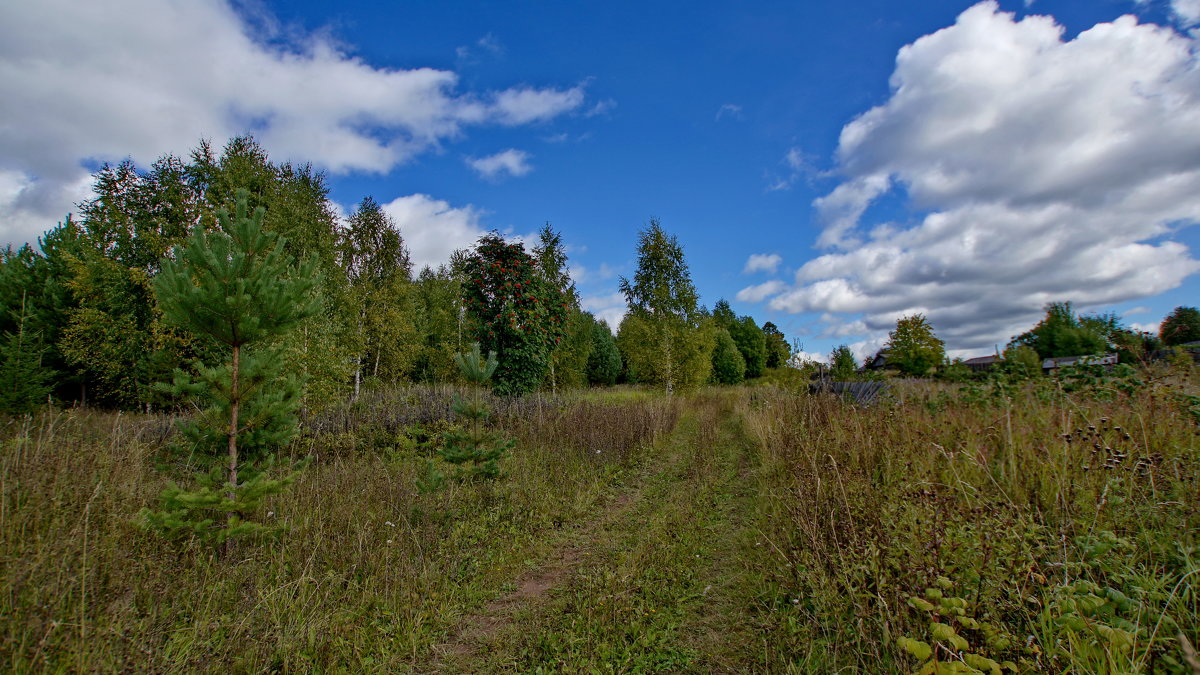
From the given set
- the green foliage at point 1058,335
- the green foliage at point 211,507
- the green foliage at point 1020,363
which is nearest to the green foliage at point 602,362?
the green foliage at point 1058,335

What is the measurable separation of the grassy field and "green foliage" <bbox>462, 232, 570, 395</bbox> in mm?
7130

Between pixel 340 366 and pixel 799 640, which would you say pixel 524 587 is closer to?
pixel 799 640

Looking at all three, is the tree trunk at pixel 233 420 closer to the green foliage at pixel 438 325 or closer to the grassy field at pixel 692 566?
the grassy field at pixel 692 566

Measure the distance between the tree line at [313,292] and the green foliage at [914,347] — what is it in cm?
813

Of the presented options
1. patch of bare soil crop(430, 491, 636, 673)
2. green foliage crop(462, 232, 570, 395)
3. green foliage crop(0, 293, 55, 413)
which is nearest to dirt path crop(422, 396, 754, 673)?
patch of bare soil crop(430, 491, 636, 673)

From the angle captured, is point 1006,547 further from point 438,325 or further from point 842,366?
point 438,325

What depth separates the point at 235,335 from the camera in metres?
3.77

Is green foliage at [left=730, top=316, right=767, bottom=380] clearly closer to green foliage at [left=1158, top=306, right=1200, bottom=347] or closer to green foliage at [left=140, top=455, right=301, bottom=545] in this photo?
green foliage at [left=1158, top=306, right=1200, bottom=347]

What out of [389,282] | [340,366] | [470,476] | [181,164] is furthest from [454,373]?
[470,476]

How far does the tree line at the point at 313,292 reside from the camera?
1273cm

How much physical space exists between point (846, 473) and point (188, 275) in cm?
592

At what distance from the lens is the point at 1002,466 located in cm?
360

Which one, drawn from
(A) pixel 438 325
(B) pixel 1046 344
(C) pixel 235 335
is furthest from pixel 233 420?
(B) pixel 1046 344

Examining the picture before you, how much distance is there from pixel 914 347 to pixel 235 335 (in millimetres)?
22805
